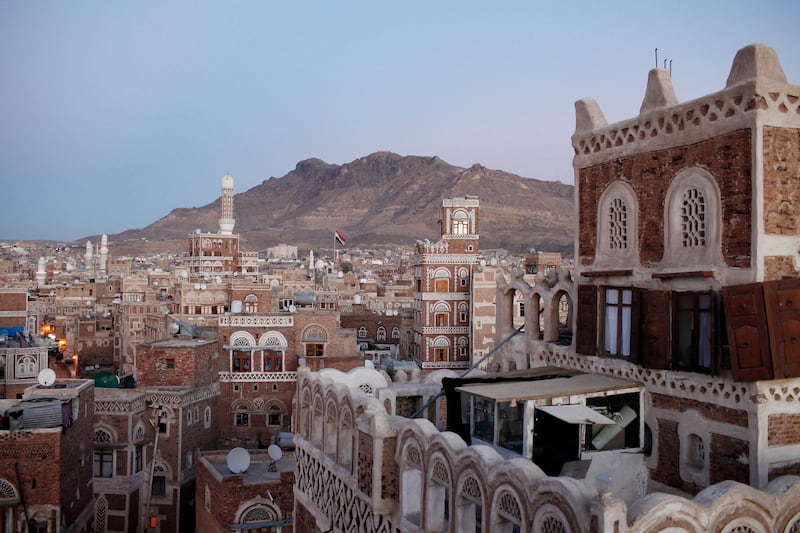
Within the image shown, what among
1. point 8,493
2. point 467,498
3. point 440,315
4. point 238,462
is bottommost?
point 238,462

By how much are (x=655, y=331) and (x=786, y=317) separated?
201 centimetres

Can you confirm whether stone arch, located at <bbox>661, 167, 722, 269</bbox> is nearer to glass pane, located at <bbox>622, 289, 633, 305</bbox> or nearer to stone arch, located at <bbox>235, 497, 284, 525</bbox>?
glass pane, located at <bbox>622, 289, 633, 305</bbox>

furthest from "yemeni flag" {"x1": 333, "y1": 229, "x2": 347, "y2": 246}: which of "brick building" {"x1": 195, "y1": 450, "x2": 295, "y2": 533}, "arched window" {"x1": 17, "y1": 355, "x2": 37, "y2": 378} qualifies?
"brick building" {"x1": 195, "y1": 450, "x2": 295, "y2": 533}

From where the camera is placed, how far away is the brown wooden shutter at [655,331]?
10973 mm

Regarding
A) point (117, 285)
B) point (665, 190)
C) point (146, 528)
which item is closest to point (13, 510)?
point (146, 528)

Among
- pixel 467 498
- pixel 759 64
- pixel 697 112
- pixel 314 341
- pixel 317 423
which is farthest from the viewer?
pixel 314 341

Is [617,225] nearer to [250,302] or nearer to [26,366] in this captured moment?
[26,366]

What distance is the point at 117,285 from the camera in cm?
10275

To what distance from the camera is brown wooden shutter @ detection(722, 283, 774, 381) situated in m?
9.43

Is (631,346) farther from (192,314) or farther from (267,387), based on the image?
(192,314)

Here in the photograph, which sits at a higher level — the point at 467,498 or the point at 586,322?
the point at 586,322

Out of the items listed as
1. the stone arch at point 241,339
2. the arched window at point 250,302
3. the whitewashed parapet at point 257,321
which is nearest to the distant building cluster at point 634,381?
the stone arch at point 241,339

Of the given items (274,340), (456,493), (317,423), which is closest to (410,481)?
(456,493)

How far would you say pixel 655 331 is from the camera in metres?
11.2
